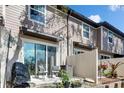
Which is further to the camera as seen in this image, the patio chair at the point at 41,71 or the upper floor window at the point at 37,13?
the upper floor window at the point at 37,13

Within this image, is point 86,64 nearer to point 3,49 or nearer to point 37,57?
point 37,57

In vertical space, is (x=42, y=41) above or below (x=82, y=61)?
above

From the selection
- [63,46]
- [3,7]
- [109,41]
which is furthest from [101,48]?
[3,7]

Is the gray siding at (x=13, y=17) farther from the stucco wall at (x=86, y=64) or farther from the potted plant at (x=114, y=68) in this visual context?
the potted plant at (x=114, y=68)

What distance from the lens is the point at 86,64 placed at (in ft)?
37.7

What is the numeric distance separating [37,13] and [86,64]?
4179 millimetres

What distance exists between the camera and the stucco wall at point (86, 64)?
34.1 feet

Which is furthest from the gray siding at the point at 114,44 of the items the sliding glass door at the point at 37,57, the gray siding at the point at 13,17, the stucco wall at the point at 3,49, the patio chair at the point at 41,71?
the stucco wall at the point at 3,49

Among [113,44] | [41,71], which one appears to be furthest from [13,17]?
[113,44]

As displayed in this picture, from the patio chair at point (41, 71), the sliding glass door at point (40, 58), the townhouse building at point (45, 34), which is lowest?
the patio chair at point (41, 71)

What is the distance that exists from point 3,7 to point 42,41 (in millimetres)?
3173

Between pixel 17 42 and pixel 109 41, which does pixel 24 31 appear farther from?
pixel 109 41

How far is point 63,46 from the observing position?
13477 mm

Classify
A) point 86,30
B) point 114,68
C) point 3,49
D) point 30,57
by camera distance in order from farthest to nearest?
point 86,30, point 114,68, point 30,57, point 3,49
